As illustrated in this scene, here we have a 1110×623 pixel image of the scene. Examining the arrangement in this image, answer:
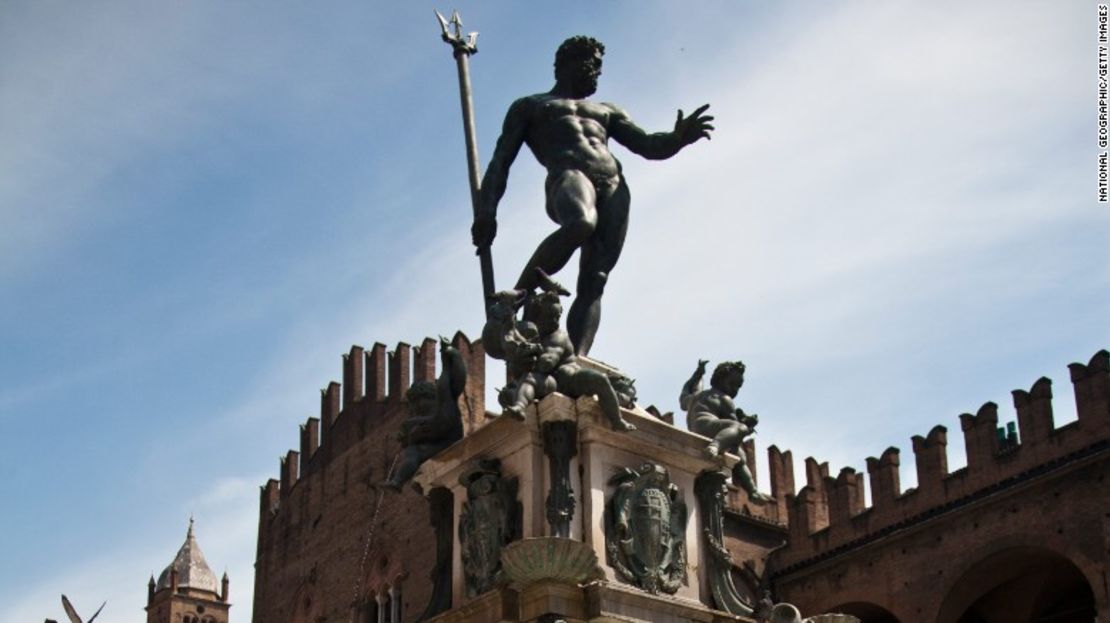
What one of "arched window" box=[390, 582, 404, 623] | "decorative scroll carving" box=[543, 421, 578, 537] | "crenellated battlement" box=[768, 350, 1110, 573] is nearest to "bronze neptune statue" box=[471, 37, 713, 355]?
"decorative scroll carving" box=[543, 421, 578, 537]

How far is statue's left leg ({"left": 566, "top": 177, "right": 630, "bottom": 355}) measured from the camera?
7695mm

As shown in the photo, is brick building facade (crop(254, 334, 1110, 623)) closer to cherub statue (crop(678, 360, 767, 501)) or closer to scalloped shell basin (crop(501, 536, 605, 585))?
cherub statue (crop(678, 360, 767, 501))

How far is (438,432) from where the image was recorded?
24.6 ft

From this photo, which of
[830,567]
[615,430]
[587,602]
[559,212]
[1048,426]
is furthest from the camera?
[830,567]

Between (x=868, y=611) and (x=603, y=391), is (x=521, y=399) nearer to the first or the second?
(x=603, y=391)

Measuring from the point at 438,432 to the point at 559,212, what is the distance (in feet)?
4.16

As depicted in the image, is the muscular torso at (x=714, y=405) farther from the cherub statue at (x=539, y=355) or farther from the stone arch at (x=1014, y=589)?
the stone arch at (x=1014, y=589)

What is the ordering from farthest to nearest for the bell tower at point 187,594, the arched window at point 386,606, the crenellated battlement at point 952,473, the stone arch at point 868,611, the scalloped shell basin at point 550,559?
1. the bell tower at point 187,594
2. the arched window at point 386,606
3. the stone arch at point 868,611
4. the crenellated battlement at point 952,473
5. the scalloped shell basin at point 550,559

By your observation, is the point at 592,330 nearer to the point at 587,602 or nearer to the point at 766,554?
the point at 587,602

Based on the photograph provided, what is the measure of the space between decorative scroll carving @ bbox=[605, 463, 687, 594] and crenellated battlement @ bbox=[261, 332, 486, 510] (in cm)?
2989

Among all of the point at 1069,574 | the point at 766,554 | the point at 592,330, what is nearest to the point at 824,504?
the point at 766,554

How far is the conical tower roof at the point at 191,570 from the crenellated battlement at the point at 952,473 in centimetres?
3857

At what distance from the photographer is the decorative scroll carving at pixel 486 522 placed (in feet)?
21.8

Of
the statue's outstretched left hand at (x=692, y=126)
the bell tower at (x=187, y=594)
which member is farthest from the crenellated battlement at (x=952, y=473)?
the bell tower at (x=187, y=594)
